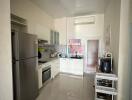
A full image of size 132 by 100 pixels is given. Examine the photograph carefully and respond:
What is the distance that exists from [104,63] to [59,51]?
3.53 m

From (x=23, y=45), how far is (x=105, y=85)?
2.16m

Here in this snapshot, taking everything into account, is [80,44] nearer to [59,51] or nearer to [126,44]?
[59,51]

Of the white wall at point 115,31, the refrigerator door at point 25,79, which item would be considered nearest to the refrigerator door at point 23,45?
the refrigerator door at point 25,79

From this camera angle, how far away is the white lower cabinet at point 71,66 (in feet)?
15.3

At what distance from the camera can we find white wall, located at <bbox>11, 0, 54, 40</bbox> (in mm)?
2717

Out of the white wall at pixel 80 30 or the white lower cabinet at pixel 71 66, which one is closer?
the white lower cabinet at pixel 71 66

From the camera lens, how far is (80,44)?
5.18 meters

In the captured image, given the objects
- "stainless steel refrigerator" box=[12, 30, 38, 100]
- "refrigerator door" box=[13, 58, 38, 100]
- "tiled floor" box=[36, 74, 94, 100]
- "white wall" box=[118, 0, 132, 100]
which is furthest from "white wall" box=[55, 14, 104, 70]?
"refrigerator door" box=[13, 58, 38, 100]
